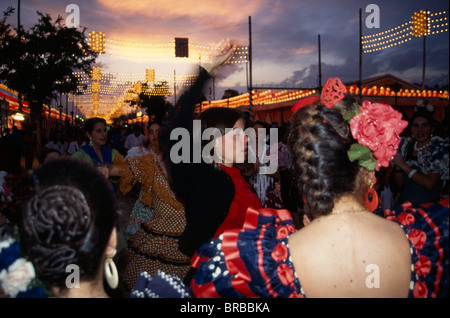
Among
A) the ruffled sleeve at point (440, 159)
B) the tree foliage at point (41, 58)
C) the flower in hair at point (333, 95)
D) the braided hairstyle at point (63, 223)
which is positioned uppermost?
the tree foliage at point (41, 58)

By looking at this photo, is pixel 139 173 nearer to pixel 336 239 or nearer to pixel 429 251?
pixel 336 239

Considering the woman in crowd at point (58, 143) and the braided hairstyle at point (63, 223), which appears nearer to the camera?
the braided hairstyle at point (63, 223)

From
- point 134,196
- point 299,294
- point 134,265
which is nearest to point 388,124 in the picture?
point 299,294

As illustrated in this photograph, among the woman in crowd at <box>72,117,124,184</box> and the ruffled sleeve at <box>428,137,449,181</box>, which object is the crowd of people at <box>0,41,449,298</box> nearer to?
the ruffled sleeve at <box>428,137,449,181</box>

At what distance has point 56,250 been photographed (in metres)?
1.18

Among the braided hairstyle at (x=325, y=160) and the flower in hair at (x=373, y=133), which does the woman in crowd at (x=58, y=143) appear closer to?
the braided hairstyle at (x=325, y=160)

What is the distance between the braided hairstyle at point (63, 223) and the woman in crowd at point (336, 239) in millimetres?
491

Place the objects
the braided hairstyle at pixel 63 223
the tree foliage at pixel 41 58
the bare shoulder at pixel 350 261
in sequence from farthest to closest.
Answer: the tree foliage at pixel 41 58 < the bare shoulder at pixel 350 261 < the braided hairstyle at pixel 63 223

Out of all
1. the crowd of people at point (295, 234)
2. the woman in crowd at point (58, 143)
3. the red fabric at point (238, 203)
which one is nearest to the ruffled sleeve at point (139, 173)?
the red fabric at point (238, 203)

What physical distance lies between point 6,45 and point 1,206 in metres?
14.3

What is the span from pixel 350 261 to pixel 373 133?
540 mm

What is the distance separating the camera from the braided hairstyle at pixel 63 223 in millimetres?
1177

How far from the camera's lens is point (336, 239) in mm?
1376

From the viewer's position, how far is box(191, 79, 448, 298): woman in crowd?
1364 millimetres
